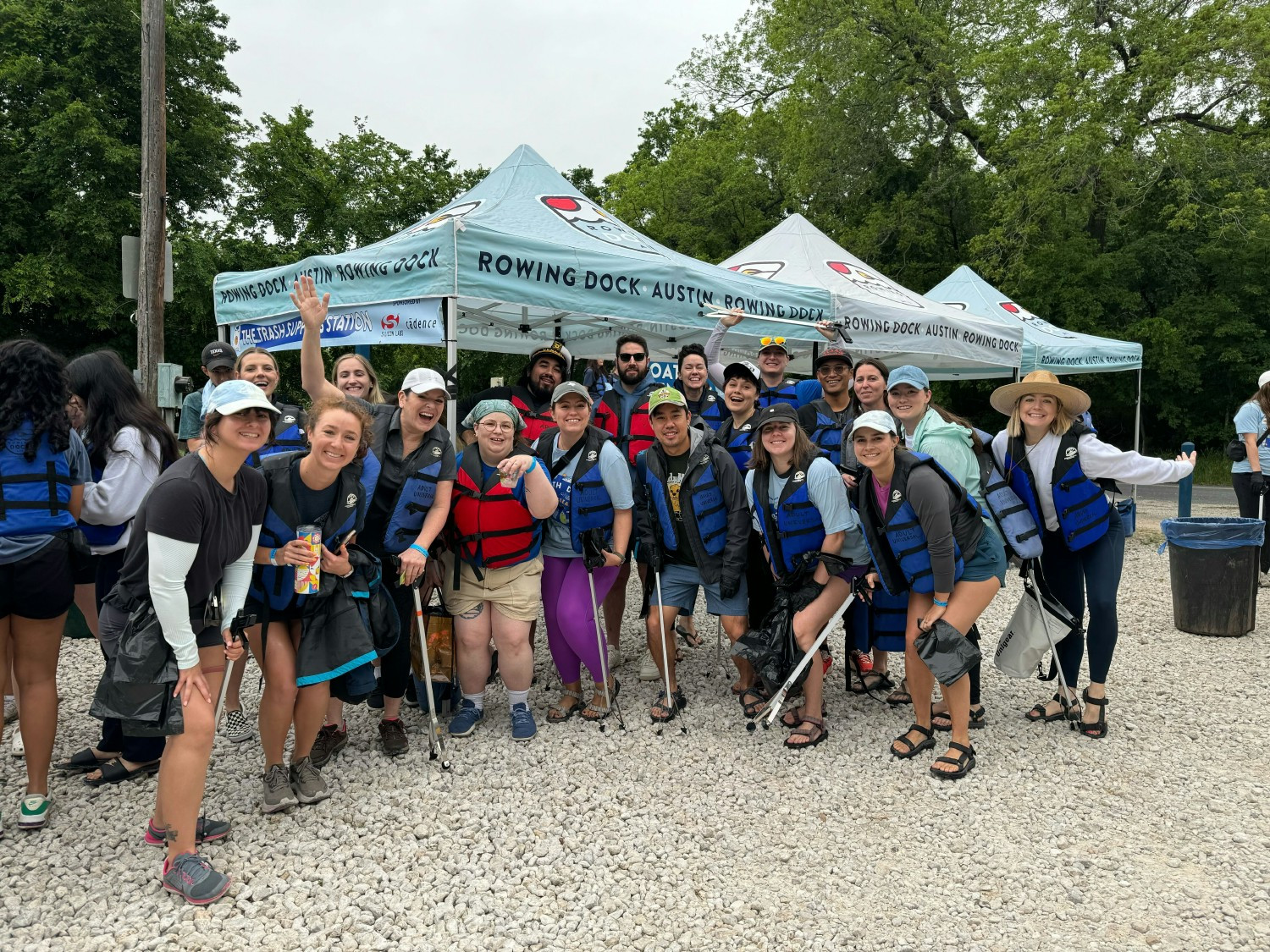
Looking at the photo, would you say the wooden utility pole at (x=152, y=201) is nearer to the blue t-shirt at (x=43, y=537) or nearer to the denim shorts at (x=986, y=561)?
the blue t-shirt at (x=43, y=537)

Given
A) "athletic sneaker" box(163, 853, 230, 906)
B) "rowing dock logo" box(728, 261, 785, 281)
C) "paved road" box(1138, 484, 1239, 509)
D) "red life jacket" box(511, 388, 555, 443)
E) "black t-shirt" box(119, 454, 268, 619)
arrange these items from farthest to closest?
"paved road" box(1138, 484, 1239, 509), "rowing dock logo" box(728, 261, 785, 281), "red life jacket" box(511, 388, 555, 443), "athletic sneaker" box(163, 853, 230, 906), "black t-shirt" box(119, 454, 268, 619)

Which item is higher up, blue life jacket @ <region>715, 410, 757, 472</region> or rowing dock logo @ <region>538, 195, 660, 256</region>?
rowing dock logo @ <region>538, 195, 660, 256</region>

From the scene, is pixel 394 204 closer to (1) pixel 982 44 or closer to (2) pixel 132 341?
A: (2) pixel 132 341

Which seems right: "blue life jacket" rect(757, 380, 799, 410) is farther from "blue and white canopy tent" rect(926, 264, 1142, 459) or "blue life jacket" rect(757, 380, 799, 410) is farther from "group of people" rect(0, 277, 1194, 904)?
"blue and white canopy tent" rect(926, 264, 1142, 459)

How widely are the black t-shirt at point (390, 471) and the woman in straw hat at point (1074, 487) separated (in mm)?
2717

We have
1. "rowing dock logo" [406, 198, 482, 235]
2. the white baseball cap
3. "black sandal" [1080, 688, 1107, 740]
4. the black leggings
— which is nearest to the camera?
the white baseball cap

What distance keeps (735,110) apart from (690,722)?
82.6 feet

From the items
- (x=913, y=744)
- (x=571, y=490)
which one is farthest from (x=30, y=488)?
(x=913, y=744)

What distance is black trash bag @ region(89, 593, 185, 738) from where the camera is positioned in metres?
2.62

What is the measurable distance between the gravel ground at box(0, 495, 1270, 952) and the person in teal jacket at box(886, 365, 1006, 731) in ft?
0.85

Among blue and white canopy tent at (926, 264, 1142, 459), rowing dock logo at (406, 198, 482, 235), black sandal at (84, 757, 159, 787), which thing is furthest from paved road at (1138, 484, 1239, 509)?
black sandal at (84, 757, 159, 787)

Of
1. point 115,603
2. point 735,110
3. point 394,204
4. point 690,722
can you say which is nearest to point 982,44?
point 735,110

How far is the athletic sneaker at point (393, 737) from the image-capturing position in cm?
390

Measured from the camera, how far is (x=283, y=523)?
3201 mm
